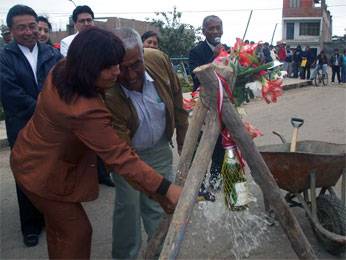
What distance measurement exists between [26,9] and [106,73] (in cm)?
210

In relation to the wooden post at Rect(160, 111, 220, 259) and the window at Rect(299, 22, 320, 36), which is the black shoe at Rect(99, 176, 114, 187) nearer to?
the wooden post at Rect(160, 111, 220, 259)

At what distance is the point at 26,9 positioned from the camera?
396cm

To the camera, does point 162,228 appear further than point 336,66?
No

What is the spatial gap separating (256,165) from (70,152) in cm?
99

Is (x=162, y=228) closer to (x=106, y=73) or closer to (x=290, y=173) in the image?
(x=106, y=73)

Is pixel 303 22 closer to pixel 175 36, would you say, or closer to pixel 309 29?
pixel 309 29

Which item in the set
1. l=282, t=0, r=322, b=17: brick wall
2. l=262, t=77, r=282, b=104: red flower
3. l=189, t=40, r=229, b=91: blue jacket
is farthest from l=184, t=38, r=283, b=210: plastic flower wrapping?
l=282, t=0, r=322, b=17: brick wall

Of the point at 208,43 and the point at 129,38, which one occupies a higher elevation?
the point at 129,38

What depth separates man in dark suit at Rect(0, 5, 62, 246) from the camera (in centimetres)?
394

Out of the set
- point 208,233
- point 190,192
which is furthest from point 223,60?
point 208,233

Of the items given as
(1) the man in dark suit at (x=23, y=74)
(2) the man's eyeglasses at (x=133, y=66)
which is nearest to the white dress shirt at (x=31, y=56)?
(1) the man in dark suit at (x=23, y=74)

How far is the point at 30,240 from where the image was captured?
4012 mm

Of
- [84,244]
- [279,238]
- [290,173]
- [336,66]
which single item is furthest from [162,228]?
[336,66]

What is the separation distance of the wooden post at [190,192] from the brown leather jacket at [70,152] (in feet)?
0.56
